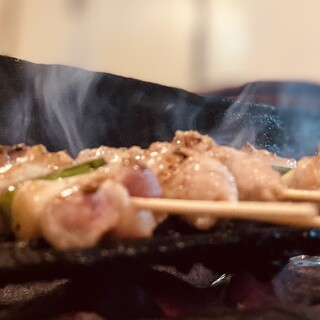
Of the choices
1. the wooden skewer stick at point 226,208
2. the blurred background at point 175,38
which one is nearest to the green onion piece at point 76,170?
the wooden skewer stick at point 226,208

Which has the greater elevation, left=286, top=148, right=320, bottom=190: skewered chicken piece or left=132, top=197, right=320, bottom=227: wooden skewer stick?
left=132, top=197, right=320, bottom=227: wooden skewer stick

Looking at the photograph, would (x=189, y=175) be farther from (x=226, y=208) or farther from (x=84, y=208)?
(x=84, y=208)

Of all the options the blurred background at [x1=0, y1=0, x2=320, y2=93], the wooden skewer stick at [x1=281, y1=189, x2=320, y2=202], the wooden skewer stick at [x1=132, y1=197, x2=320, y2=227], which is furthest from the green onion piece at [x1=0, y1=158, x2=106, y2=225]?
the blurred background at [x1=0, y1=0, x2=320, y2=93]

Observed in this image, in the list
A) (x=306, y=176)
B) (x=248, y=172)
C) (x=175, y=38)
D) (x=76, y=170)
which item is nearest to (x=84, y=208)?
(x=76, y=170)

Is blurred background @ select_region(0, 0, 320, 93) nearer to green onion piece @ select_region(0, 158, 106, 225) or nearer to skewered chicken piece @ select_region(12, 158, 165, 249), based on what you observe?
green onion piece @ select_region(0, 158, 106, 225)

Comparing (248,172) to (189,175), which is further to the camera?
(248,172)

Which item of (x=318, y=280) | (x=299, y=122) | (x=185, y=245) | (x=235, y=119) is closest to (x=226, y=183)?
(x=185, y=245)

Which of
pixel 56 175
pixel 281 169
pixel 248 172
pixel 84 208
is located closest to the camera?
pixel 84 208

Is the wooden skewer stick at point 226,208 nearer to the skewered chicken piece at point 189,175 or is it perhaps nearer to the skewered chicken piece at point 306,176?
the skewered chicken piece at point 189,175
